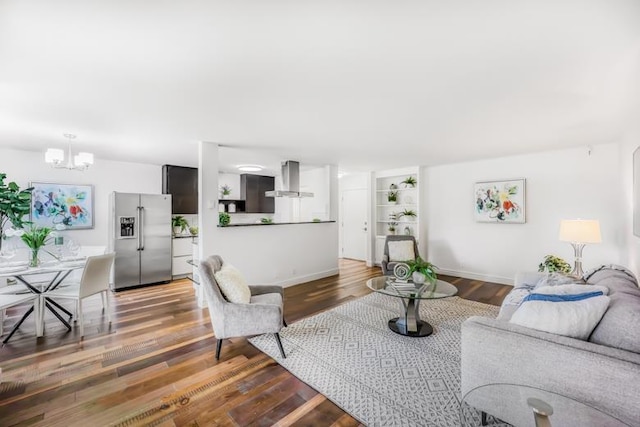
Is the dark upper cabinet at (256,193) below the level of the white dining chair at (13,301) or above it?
above

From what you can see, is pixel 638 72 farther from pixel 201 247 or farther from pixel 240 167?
pixel 240 167

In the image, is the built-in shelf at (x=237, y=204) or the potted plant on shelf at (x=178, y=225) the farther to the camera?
the built-in shelf at (x=237, y=204)

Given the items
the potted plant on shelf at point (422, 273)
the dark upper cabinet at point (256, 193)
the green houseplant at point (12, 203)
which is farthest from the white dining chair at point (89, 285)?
the dark upper cabinet at point (256, 193)

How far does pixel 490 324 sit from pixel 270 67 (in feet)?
7.05

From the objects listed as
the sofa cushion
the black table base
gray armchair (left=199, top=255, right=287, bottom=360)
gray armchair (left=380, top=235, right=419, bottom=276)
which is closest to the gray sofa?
the sofa cushion

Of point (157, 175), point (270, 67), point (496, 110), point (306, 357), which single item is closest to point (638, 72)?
point (496, 110)

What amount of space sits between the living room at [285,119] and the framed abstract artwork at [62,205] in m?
0.15

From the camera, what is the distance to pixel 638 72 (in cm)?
192

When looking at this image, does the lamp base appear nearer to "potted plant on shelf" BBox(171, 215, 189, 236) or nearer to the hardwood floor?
the hardwood floor

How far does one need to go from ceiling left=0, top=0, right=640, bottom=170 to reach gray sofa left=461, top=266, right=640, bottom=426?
1566 millimetres

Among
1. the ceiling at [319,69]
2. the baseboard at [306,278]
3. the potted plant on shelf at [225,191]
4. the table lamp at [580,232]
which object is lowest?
the baseboard at [306,278]

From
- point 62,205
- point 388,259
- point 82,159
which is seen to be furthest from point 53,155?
point 388,259

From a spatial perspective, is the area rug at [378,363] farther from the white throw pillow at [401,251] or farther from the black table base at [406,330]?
the white throw pillow at [401,251]

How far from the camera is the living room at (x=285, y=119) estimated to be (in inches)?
57.6
